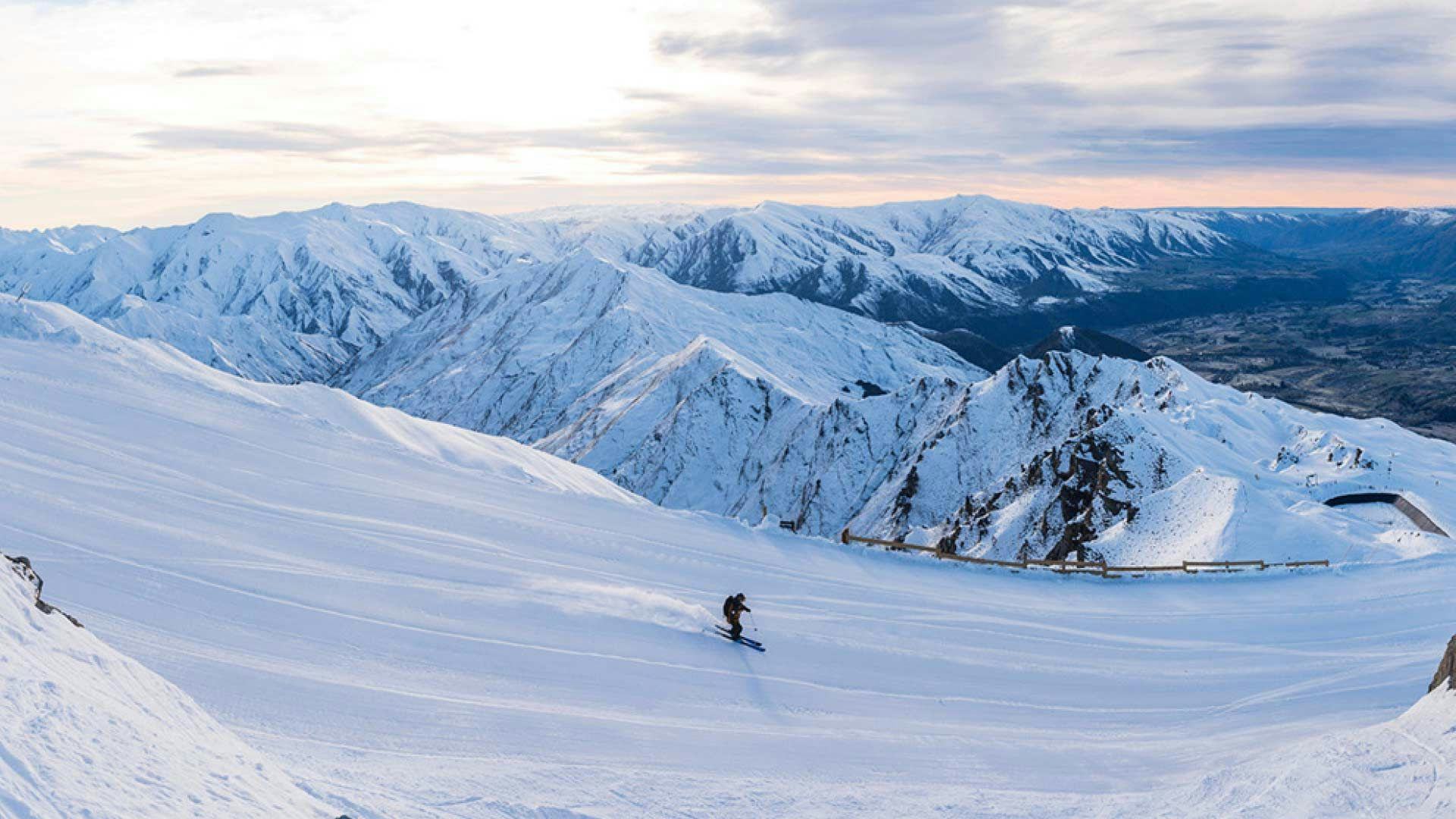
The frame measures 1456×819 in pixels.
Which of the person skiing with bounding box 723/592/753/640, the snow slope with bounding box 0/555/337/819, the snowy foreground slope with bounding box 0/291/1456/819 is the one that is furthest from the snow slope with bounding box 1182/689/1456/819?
the snow slope with bounding box 0/555/337/819

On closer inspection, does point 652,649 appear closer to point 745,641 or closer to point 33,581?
point 745,641

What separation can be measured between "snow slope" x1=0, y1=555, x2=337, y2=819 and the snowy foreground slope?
58 centimetres

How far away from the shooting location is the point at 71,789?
7.38m

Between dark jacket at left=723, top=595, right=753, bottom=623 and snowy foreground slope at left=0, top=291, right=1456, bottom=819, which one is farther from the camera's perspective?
dark jacket at left=723, top=595, right=753, bottom=623

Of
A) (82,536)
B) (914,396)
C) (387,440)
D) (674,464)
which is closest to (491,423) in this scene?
(674,464)

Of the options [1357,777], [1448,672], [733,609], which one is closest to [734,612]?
[733,609]

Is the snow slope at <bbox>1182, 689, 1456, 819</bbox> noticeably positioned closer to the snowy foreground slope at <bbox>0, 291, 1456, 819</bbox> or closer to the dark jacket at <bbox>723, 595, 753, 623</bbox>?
the snowy foreground slope at <bbox>0, 291, 1456, 819</bbox>

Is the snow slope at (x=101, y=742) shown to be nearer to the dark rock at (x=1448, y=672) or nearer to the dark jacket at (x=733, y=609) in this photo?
the dark jacket at (x=733, y=609)

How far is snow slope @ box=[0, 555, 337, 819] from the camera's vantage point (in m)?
7.39

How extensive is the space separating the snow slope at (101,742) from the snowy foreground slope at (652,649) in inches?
22.8

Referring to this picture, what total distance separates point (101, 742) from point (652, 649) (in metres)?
9.09

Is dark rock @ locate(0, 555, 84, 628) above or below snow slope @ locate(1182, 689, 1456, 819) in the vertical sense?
above

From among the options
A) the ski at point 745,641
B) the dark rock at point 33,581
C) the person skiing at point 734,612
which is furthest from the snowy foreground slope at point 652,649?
the dark rock at point 33,581

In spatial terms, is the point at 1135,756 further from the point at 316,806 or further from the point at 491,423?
the point at 491,423
